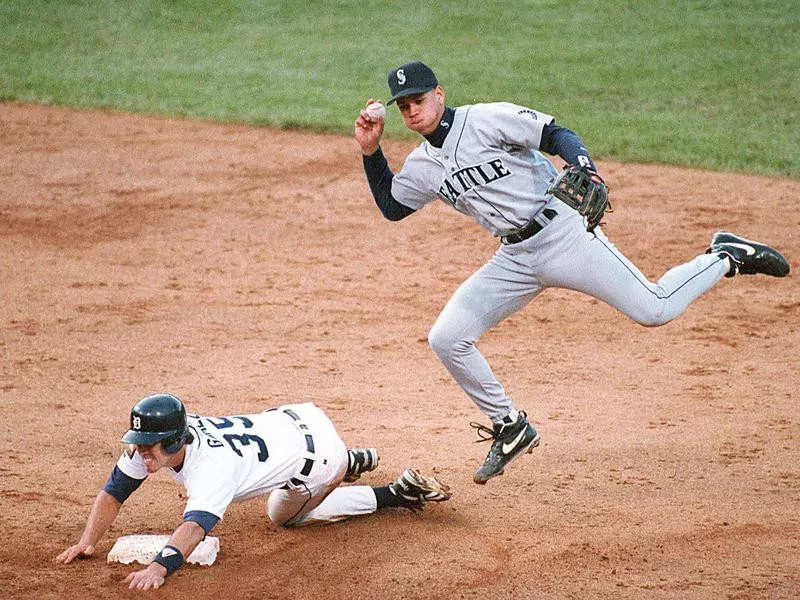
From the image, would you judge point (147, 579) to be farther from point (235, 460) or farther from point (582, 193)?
point (582, 193)

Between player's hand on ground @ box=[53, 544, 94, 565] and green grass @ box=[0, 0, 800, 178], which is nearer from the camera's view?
player's hand on ground @ box=[53, 544, 94, 565]

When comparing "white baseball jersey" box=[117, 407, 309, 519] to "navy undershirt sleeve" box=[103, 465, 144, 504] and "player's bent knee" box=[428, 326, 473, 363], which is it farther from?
"player's bent knee" box=[428, 326, 473, 363]

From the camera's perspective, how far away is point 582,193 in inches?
219

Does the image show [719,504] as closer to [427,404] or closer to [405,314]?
[427,404]

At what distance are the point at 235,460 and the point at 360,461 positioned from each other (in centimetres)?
100

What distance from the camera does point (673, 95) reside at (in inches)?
603

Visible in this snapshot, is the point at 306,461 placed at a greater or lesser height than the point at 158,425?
lesser

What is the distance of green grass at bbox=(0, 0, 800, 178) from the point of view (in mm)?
14258

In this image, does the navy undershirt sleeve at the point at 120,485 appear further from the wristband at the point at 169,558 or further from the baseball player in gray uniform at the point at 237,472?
the wristband at the point at 169,558

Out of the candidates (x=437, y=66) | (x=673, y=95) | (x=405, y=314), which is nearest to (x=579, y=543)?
(x=405, y=314)

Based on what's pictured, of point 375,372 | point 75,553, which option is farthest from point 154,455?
point 375,372

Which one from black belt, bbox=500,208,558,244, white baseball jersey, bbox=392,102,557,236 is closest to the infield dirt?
black belt, bbox=500,208,558,244

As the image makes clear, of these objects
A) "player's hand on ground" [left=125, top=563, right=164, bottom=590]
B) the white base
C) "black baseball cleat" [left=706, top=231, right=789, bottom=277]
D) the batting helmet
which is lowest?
the white base

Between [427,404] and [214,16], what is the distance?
1330 centimetres
